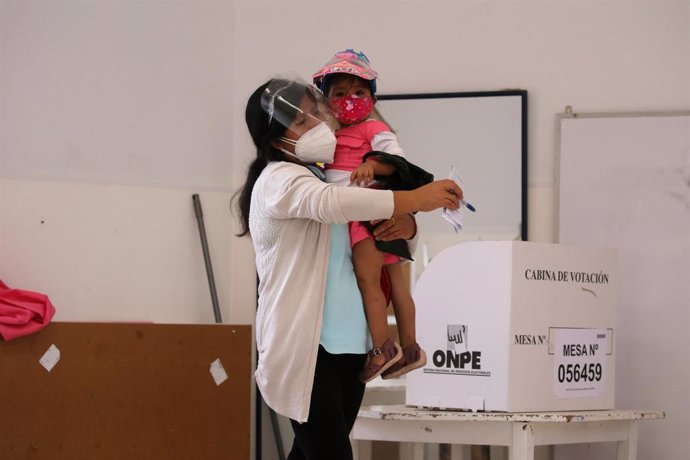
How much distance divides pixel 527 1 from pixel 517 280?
148 cm

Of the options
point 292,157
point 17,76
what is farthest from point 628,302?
point 17,76

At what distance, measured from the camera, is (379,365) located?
175 centimetres

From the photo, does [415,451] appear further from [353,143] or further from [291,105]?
[291,105]

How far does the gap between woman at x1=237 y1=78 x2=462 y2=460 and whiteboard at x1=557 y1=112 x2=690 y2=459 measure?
5.62 feet

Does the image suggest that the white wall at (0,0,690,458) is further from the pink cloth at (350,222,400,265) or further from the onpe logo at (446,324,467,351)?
the pink cloth at (350,222,400,265)

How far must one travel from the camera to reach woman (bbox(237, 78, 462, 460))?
5.49 feet

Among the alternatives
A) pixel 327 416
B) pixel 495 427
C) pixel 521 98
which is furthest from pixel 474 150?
pixel 327 416

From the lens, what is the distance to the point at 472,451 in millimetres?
3424

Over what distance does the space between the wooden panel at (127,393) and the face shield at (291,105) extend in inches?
55.8

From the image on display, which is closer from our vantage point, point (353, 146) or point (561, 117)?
point (353, 146)

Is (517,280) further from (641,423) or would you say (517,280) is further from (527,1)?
(527,1)

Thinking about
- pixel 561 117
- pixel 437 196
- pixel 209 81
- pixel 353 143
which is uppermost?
pixel 209 81

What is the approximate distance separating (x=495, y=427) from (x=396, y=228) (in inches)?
32.5

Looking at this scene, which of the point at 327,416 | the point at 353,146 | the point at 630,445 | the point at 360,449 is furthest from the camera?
the point at 360,449
